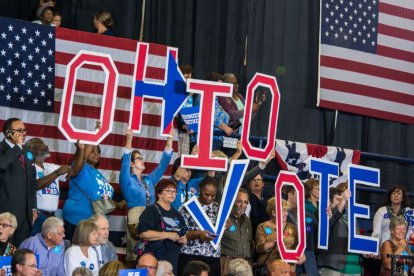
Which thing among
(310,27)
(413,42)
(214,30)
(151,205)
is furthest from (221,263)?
(413,42)

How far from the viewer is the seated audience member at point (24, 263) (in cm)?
764

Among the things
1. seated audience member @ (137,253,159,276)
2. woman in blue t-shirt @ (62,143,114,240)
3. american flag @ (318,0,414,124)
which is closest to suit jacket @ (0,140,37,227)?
woman in blue t-shirt @ (62,143,114,240)

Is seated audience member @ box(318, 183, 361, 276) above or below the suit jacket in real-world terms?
below

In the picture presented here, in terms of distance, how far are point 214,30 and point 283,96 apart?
1.48 meters

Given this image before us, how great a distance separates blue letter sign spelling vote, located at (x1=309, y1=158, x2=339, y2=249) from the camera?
35.5 ft

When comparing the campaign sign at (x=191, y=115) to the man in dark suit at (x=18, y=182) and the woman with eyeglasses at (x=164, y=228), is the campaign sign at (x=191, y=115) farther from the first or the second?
the man in dark suit at (x=18, y=182)

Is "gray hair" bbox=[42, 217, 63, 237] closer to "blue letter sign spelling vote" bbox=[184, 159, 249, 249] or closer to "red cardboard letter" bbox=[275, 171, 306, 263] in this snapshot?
"blue letter sign spelling vote" bbox=[184, 159, 249, 249]

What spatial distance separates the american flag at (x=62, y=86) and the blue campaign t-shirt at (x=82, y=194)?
3.12ft

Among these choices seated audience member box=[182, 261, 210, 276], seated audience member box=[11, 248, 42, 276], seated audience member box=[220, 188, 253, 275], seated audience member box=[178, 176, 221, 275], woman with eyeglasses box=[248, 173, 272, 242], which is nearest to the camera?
seated audience member box=[11, 248, 42, 276]

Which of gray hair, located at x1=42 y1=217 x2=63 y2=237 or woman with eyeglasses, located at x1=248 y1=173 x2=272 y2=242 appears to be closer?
gray hair, located at x1=42 y1=217 x2=63 y2=237

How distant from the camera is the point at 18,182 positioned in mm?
8812

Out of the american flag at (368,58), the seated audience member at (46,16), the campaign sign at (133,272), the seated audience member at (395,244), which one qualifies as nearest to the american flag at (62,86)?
the seated audience member at (46,16)

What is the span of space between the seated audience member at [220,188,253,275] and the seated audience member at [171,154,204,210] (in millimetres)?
523

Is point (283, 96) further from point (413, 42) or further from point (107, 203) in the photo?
point (107, 203)
